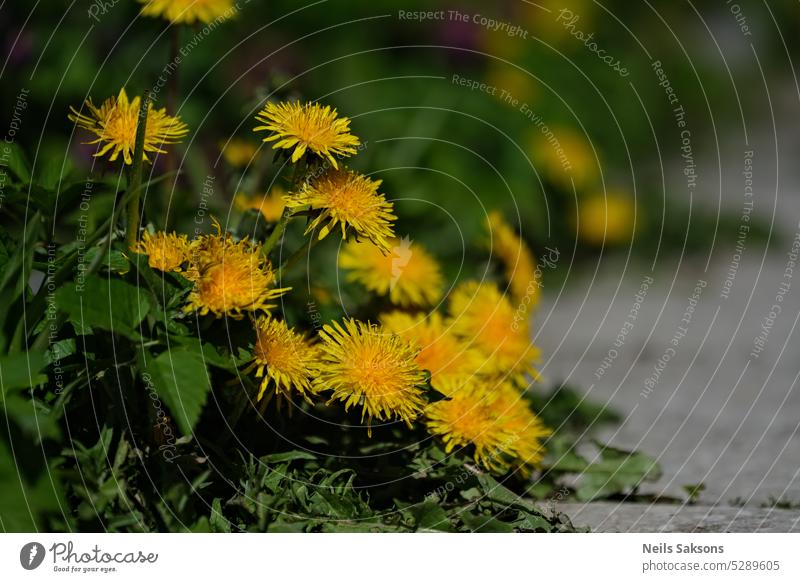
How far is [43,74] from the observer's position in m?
2.72

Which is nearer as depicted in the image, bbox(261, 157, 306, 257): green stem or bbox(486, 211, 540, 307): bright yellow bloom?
bbox(261, 157, 306, 257): green stem

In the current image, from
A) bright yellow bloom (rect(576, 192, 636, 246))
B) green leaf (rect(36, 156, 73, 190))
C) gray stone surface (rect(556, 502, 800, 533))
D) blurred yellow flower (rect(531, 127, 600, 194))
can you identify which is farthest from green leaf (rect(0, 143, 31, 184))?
bright yellow bloom (rect(576, 192, 636, 246))

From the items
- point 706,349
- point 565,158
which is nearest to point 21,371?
point 706,349

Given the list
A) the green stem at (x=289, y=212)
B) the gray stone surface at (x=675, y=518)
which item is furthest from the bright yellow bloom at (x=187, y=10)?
the gray stone surface at (x=675, y=518)

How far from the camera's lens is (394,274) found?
173cm

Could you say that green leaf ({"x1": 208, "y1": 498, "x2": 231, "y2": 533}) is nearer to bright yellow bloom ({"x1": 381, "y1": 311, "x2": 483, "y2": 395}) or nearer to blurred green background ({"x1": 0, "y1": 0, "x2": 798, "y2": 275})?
bright yellow bloom ({"x1": 381, "y1": 311, "x2": 483, "y2": 395})

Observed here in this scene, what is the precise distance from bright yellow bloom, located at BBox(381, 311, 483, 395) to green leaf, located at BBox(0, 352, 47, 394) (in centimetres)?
58

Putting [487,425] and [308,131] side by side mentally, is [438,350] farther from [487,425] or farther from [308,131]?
[308,131]

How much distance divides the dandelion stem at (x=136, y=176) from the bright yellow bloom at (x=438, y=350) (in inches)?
18.1

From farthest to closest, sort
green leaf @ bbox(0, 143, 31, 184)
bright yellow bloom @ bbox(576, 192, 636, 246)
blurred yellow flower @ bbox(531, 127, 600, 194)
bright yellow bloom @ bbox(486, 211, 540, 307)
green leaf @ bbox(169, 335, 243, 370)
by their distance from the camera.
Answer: bright yellow bloom @ bbox(576, 192, 636, 246) < blurred yellow flower @ bbox(531, 127, 600, 194) < bright yellow bloom @ bbox(486, 211, 540, 307) < green leaf @ bbox(0, 143, 31, 184) < green leaf @ bbox(169, 335, 243, 370)

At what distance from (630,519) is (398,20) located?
230 centimetres

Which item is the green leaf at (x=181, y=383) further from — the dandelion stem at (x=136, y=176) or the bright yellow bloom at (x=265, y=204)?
the bright yellow bloom at (x=265, y=204)

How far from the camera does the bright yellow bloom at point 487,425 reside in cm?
150

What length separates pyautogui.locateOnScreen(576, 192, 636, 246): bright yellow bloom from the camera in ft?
11.5
